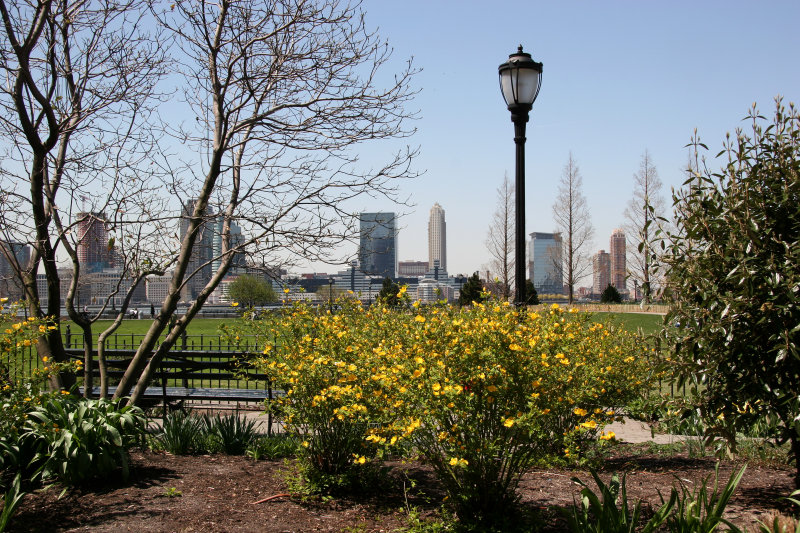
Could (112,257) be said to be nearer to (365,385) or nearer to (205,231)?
(205,231)

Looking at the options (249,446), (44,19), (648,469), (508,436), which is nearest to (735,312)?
(508,436)

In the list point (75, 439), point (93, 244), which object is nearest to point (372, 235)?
point (75, 439)

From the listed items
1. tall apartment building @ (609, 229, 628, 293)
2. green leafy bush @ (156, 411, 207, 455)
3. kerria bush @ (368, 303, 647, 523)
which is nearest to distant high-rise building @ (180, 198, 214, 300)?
green leafy bush @ (156, 411, 207, 455)

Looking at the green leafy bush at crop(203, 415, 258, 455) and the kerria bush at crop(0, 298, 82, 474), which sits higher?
the kerria bush at crop(0, 298, 82, 474)

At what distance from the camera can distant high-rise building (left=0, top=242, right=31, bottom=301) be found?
6.06 meters

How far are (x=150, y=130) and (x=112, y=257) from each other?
1.36 m

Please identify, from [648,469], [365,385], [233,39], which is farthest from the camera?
[233,39]

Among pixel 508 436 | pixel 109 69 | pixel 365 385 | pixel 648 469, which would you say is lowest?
pixel 648 469

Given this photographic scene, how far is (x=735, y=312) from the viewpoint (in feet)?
12.7

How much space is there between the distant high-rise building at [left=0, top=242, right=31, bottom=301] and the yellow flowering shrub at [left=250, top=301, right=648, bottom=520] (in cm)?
311

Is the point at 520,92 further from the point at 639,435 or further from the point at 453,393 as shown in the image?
the point at 639,435

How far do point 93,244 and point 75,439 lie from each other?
102 inches

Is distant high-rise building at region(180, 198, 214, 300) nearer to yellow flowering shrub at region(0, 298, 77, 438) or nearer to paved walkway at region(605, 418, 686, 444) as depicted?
yellow flowering shrub at region(0, 298, 77, 438)

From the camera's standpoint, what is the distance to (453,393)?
347 centimetres
